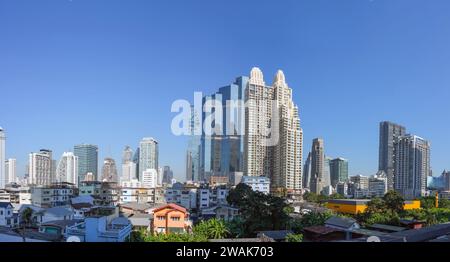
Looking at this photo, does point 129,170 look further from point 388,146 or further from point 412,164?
point 412,164

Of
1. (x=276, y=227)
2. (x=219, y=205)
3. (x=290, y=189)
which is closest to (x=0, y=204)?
(x=219, y=205)

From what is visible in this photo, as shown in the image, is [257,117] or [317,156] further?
[317,156]

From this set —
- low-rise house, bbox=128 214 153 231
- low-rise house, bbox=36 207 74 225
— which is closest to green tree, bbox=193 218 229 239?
low-rise house, bbox=128 214 153 231

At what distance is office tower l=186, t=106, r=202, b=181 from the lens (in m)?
1.61

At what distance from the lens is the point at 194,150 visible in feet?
5.62

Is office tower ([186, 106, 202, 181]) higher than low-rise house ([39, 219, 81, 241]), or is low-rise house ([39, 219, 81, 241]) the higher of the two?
office tower ([186, 106, 202, 181])

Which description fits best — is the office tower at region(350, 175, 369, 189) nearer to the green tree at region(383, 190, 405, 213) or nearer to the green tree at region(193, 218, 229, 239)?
the green tree at region(383, 190, 405, 213)

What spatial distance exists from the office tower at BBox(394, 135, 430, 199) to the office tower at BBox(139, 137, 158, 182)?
1.25 metres

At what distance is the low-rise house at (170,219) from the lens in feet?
12.6

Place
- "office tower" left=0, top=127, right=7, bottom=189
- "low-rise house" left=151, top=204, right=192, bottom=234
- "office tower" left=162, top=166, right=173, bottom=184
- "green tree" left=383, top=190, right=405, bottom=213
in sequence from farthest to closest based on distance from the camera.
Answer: "low-rise house" left=151, top=204, right=192, bottom=234 < "green tree" left=383, top=190, right=405, bottom=213 < "office tower" left=162, top=166, right=173, bottom=184 < "office tower" left=0, top=127, right=7, bottom=189

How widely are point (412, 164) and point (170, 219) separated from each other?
9.69 ft

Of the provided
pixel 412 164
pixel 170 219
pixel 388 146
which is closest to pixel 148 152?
pixel 388 146
